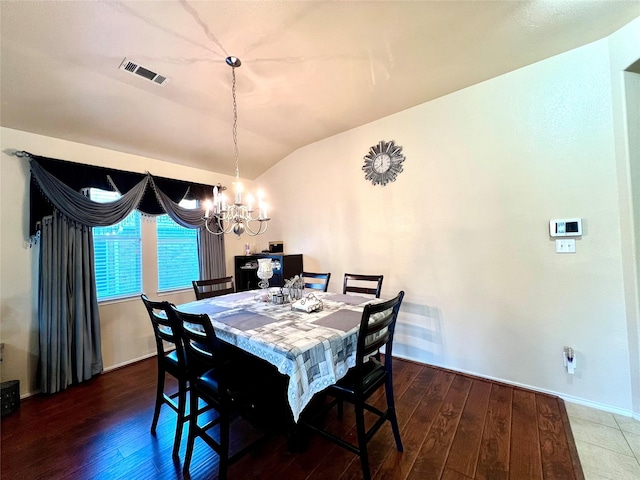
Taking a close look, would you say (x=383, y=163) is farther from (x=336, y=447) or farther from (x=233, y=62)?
(x=336, y=447)

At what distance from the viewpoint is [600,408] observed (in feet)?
6.57

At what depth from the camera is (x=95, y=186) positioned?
2.74 metres

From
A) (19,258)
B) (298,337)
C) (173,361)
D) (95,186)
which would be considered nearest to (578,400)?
(298,337)

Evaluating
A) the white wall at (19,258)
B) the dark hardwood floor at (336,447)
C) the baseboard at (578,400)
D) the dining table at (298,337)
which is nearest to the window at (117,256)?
the white wall at (19,258)

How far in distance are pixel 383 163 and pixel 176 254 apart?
9.63ft

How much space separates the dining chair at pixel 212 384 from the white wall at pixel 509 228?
200 cm

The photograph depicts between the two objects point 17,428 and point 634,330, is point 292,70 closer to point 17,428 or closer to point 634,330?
point 634,330

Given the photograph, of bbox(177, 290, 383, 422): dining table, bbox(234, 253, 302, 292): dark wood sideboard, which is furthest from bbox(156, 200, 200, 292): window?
bbox(177, 290, 383, 422): dining table

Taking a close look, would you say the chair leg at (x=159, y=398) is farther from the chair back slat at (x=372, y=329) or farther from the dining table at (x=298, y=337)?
the chair back slat at (x=372, y=329)

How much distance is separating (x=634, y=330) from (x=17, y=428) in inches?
180

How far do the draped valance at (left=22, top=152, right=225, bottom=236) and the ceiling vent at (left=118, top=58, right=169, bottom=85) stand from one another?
1179 millimetres

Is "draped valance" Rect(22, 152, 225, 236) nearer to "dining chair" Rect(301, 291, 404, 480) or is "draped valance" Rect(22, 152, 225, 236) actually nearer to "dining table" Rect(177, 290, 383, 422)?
"dining table" Rect(177, 290, 383, 422)

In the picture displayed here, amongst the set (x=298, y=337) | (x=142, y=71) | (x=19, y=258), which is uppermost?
(x=142, y=71)

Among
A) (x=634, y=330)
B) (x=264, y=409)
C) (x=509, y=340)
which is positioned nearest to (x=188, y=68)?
(x=264, y=409)
